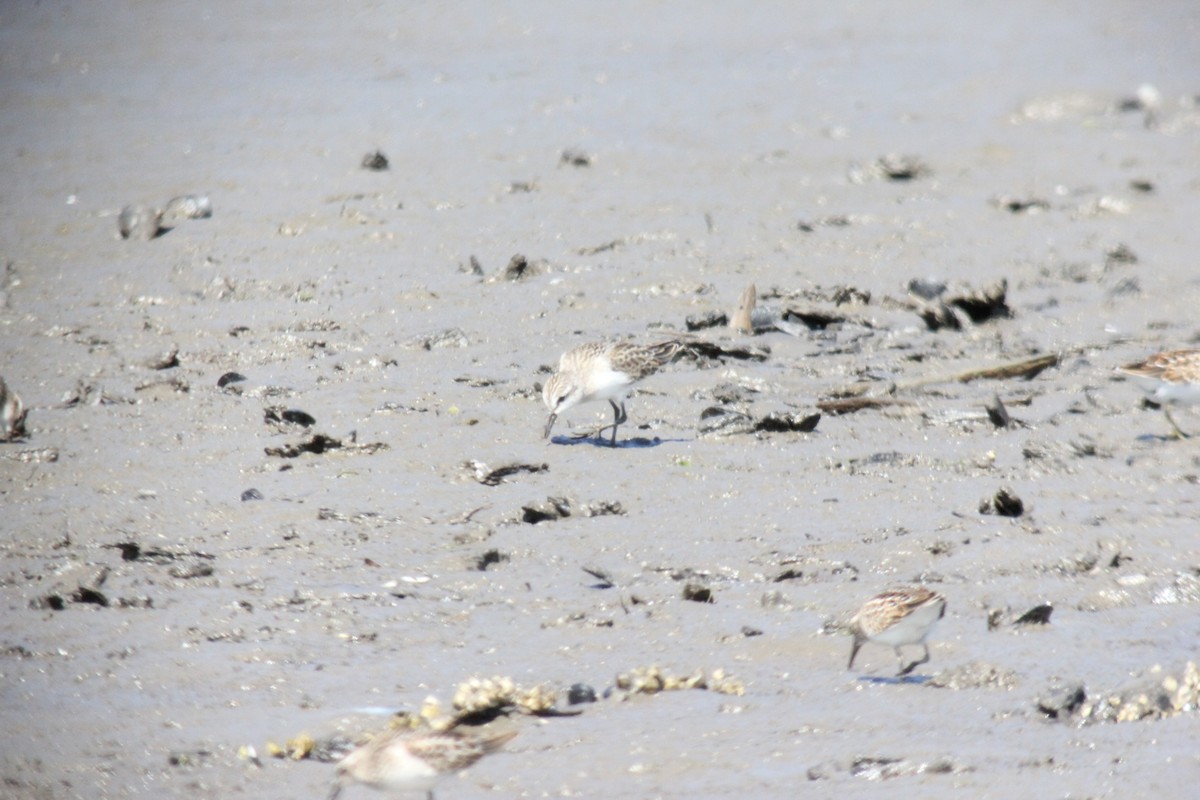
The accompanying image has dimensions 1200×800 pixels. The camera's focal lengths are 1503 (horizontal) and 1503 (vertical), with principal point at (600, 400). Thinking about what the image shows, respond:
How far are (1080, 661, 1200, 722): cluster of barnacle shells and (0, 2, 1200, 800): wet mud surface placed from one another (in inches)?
1.9

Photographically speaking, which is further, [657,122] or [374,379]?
[657,122]

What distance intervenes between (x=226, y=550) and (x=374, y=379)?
2.48 metres

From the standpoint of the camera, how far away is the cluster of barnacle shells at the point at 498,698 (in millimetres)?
5344

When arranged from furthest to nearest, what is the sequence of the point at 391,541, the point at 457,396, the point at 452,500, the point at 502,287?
the point at 502,287
the point at 457,396
the point at 452,500
the point at 391,541

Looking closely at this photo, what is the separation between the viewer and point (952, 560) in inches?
268

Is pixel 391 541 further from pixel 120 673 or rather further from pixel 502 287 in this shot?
pixel 502 287

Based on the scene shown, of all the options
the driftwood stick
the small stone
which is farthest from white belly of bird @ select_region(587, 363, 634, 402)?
the small stone

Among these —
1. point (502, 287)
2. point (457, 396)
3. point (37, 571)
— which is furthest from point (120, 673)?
point (502, 287)

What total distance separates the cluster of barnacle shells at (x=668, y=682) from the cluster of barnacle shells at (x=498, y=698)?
315mm

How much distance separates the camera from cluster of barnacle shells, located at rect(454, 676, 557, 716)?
5.34 m

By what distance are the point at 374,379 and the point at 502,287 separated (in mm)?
1906

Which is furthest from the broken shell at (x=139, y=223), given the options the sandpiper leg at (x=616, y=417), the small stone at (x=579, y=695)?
the small stone at (x=579, y=695)

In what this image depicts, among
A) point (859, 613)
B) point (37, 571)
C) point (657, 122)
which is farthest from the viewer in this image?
point (657, 122)

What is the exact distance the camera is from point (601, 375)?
27.8ft
